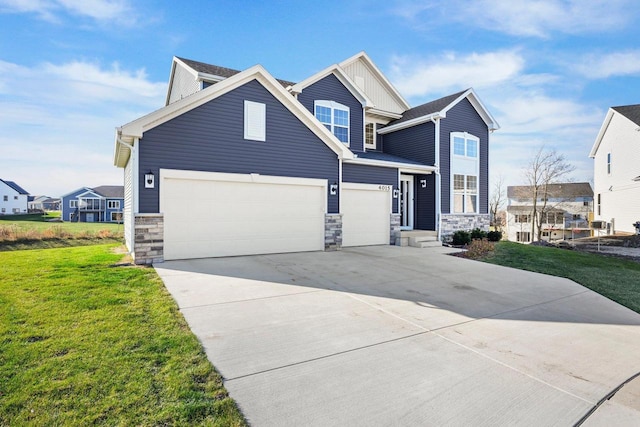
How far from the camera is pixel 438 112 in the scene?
572 inches

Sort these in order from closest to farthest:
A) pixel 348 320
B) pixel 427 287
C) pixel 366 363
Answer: pixel 366 363 → pixel 348 320 → pixel 427 287

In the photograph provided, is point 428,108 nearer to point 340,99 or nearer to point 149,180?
point 340,99

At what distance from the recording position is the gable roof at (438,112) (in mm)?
14922

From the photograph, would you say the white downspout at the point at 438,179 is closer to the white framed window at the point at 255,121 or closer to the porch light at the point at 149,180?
the white framed window at the point at 255,121

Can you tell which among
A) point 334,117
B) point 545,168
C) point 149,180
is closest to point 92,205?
point 334,117

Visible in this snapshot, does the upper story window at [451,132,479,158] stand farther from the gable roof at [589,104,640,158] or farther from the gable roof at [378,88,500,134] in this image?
the gable roof at [589,104,640,158]

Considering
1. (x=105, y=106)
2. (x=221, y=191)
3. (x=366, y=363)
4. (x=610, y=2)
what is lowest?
(x=366, y=363)

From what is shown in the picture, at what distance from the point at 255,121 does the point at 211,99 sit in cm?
137

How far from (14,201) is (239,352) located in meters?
82.3

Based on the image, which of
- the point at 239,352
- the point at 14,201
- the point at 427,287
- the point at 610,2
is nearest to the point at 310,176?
the point at 427,287

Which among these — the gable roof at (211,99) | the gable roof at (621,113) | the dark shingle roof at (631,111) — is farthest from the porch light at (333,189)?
the dark shingle roof at (631,111)

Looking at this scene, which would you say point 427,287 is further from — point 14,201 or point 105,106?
point 14,201

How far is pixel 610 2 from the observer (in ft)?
30.8

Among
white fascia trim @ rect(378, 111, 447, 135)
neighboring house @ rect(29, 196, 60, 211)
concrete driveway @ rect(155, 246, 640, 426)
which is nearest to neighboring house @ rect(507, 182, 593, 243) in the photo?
white fascia trim @ rect(378, 111, 447, 135)
